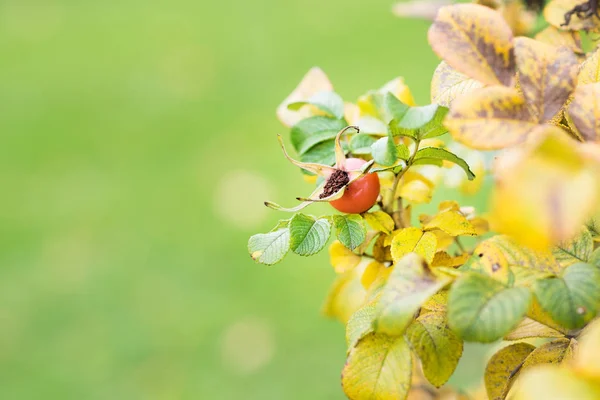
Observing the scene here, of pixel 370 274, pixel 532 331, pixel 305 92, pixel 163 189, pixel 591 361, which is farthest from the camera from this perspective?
pixel 163 189

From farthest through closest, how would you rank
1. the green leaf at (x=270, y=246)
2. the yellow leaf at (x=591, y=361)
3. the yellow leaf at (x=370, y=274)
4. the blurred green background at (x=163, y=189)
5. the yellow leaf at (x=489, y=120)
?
the blurred green background at (x=163, y=189) < the yellow leaf at (x=370, y=274) < the green leaf at (x=270, y=246) < the yellow leaf at (x=489, y=120) < the yellow leaf at (x=591, y=361)

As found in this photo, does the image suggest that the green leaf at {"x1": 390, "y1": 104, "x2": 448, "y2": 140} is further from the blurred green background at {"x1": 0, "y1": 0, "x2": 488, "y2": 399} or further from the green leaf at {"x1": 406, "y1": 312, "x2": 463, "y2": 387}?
the blurred green background at {"x1": 0, "y1": 0, "x2": 488, "y2": 399}

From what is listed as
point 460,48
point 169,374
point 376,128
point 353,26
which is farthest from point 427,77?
point 460,48

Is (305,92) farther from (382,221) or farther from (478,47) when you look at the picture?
(478,47)

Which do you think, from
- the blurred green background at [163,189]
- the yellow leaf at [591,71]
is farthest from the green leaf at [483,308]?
the blurred green background at [163,189]

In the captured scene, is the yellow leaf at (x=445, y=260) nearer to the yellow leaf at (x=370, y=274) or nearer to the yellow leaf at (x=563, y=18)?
the yellow leaf at (x=370, y=274)

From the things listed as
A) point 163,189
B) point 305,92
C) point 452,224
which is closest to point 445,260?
point 452,224

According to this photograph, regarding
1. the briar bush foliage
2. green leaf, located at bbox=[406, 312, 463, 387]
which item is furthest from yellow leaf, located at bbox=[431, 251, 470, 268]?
green leaf, located at bbox=[406, 312, 463, 387]
